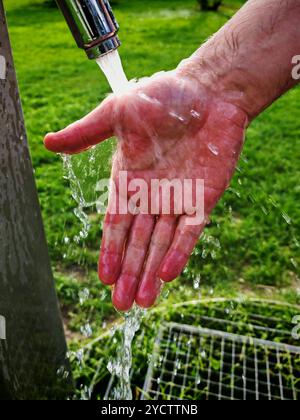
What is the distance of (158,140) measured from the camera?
197 centimetres

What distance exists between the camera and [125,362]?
2.32 metres

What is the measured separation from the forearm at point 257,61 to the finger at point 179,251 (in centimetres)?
64

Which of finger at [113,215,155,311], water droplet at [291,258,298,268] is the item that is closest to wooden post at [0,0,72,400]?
finger at [113,215,155,311]

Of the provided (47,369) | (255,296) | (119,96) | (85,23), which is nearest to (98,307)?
(47,369)

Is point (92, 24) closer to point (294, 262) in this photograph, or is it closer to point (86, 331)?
point (86, 331)

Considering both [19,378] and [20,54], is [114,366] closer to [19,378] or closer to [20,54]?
[19,378]

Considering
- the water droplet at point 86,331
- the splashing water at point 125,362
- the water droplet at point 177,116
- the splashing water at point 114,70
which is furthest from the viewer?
the water droplet at point 86,331

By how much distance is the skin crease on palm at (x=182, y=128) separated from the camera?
72.0 inches

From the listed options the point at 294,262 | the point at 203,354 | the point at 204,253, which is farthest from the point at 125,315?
the point at 294,262

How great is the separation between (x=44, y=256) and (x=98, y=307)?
1.02 metres

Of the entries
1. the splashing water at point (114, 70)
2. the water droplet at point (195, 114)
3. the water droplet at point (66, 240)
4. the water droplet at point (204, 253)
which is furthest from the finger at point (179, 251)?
the water droplet at point (66, 240)

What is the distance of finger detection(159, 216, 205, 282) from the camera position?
181 cm

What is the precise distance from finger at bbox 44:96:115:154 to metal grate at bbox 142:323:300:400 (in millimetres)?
1287

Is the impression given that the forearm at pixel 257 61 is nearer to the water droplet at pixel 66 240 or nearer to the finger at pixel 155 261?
the finger at pixel 155 261
